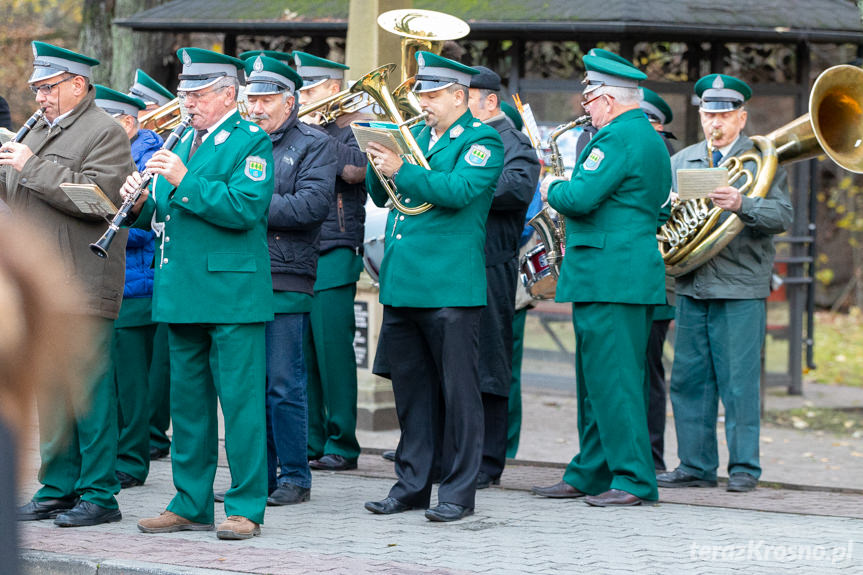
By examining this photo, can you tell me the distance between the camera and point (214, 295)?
5742 millimetres

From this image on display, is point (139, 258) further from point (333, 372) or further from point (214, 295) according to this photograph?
point (214, 295)

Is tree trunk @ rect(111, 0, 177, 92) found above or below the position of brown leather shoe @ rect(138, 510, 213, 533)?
above

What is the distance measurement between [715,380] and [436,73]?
2581 millimetres

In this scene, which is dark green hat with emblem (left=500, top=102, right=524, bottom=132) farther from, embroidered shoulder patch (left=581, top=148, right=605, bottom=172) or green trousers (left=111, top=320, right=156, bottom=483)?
green trousers (left=111, top=320, right=156, bottom=483)

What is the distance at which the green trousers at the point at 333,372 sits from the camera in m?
7.79

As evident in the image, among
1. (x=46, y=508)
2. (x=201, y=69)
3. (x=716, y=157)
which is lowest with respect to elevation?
(x=46, y=508)

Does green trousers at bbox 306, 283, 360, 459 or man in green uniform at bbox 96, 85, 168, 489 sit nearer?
man in green uniform at bbox 96, 85, 168, 489

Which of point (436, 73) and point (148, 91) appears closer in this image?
point (436, 73)

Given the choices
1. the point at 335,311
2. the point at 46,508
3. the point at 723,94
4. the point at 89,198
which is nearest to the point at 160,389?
the point at 335,311

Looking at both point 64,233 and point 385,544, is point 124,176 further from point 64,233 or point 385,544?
point 385,544

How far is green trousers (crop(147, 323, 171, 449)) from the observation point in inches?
303

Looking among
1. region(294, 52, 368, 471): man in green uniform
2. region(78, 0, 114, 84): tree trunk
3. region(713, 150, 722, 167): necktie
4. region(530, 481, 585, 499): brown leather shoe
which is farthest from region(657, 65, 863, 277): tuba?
region(78, 0, 114, 84): tree trunk

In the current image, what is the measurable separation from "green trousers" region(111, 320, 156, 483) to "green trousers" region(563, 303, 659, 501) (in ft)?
7.58

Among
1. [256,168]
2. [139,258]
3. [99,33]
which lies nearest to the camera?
[256,168]
